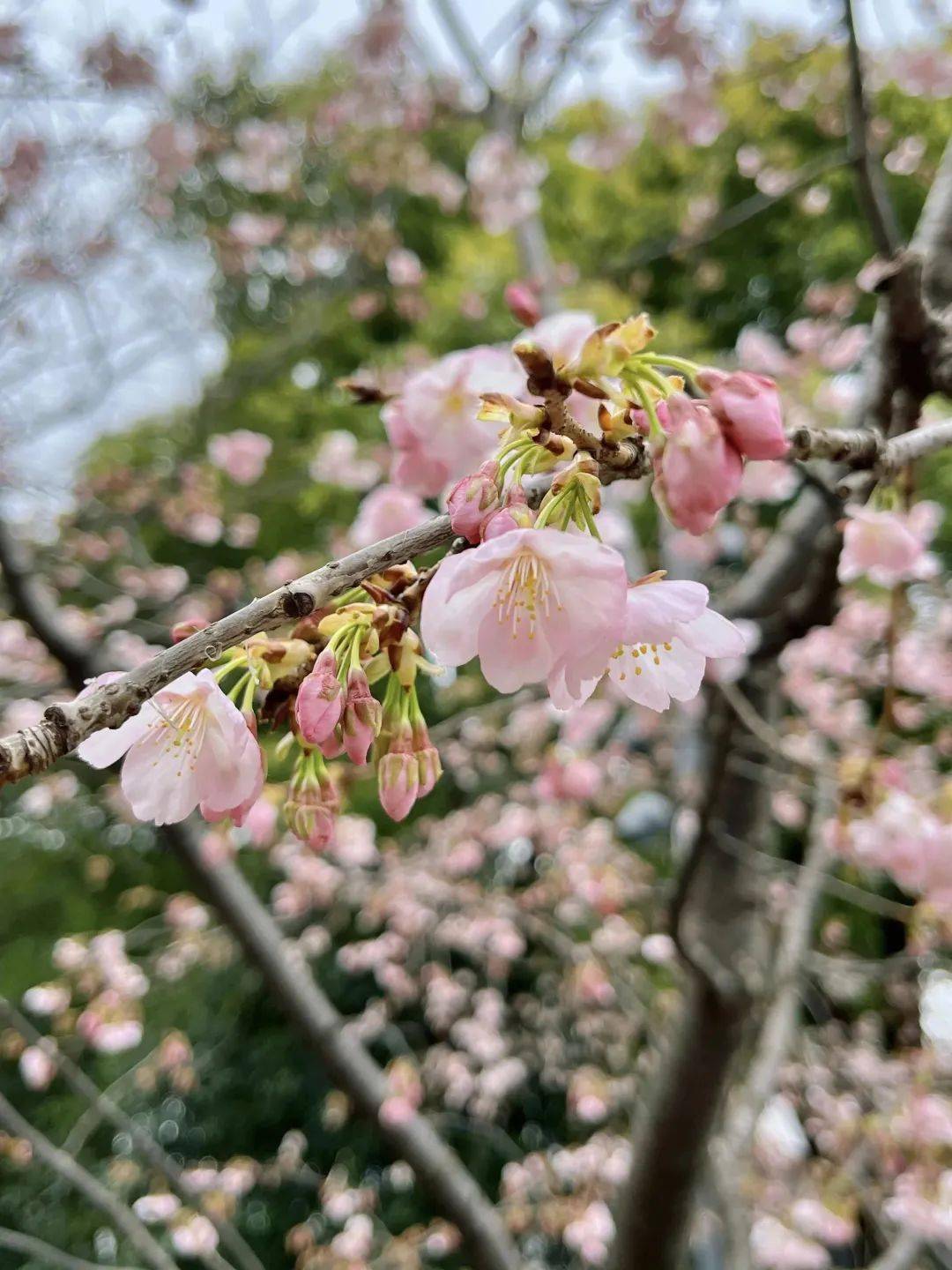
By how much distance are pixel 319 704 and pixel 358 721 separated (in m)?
0.04

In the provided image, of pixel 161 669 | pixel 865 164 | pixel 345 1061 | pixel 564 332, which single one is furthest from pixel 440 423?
pixel 345 1061

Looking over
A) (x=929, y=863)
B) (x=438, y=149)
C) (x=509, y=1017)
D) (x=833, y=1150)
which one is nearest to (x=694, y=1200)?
(x=929, y=863)

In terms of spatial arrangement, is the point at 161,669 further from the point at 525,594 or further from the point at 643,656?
the point at 643,656

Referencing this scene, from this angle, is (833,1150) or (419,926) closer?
(833,1150)

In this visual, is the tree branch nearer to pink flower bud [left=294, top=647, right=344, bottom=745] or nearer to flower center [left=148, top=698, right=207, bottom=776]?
flower center [left=148, top=698, right=207, bottom=776]

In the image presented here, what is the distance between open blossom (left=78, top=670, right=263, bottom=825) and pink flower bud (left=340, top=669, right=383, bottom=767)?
0.16ft

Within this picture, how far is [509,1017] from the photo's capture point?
3838mm

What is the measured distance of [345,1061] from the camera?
67.7 inches

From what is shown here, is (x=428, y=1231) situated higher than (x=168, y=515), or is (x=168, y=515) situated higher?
(x=168, y=515)

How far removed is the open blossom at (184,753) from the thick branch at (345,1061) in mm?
1261

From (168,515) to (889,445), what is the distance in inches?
126

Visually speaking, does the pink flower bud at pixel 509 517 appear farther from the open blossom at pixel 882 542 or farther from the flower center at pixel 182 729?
the open blossom at pixel 882 542

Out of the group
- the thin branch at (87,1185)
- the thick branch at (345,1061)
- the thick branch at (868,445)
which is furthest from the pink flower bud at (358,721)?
the thin branch at (87,1185)

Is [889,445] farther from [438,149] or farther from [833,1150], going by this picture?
[438,149]
